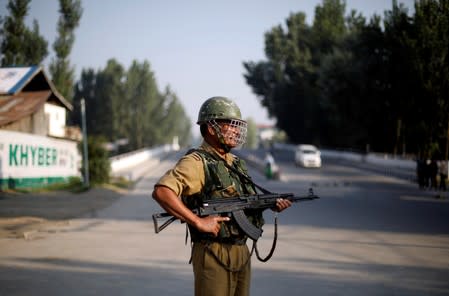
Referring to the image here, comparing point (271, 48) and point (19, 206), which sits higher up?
point (271, 48)

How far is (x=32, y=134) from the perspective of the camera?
2608 centimetres

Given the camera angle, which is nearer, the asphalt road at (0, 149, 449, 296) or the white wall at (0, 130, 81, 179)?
the asphalt road at (0, 149, 449, 296)

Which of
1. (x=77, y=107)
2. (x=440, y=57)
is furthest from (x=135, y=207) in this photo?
(x=77, y=107)

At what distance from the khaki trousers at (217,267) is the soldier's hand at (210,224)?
0.19 meters

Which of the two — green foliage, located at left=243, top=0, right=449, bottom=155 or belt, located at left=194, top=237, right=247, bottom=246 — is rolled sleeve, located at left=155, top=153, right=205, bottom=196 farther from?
green foliage, located at left=243, top=0, right=449, bottom=155

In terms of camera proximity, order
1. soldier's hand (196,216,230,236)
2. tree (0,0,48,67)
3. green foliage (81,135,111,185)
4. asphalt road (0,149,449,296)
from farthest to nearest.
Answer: tree (0,0,48,67)
green foliage (81,135,111,185)
asphalt road (0,149,449,296)
soldier's hand (196,216,230,236)

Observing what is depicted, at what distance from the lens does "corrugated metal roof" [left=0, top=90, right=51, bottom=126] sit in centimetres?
2624

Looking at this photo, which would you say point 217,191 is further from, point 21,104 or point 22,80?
point 21,104

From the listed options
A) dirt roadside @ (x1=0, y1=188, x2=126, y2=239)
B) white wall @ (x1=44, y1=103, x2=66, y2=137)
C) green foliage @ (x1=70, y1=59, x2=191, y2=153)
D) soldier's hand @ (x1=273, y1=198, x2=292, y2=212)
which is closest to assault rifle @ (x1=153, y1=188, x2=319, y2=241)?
soldier's hand @ (x1=273, y1=198, x2=292, y2=212)

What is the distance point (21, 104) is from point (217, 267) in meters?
28.2

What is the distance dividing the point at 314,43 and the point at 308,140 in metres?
16.5

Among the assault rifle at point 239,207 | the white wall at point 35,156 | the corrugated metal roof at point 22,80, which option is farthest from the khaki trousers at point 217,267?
the corrugated metal roof at point 22,80

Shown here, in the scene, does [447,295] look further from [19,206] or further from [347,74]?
[347,74]

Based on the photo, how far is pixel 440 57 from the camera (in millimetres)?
32375
